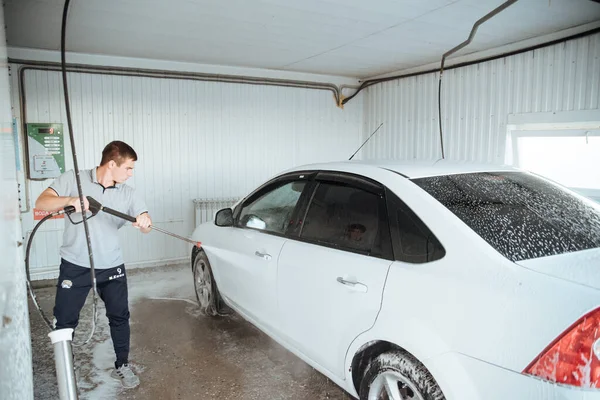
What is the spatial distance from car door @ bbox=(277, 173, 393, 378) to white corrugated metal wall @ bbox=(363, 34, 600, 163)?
11.7 feet

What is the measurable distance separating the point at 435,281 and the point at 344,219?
0.81 meters

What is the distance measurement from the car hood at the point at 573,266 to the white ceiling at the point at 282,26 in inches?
107

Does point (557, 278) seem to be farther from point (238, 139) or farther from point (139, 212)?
point (238, 139)

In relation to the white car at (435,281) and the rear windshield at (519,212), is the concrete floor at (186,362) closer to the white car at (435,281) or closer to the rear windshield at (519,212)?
the white car at (435,281)

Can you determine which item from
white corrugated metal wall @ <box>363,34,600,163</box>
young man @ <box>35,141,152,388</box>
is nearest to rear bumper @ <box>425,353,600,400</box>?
young man @ <box>35,141,152,388</box>

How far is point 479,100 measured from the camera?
5961 mm

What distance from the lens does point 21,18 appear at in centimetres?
423

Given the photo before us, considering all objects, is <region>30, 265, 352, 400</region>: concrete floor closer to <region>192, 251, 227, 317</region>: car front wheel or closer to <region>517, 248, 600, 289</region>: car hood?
<region>192, 251, 227, 317</region>: car front wheel

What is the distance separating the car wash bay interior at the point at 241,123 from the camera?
372cm

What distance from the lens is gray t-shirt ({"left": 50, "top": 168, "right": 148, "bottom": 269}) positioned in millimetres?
2943

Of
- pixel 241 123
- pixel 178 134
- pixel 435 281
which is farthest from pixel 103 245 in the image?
pixel 241 123

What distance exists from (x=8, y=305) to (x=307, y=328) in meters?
1.94

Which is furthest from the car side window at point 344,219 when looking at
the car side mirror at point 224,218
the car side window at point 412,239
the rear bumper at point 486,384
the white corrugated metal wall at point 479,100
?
the white corrugated metal wall at point 479,100

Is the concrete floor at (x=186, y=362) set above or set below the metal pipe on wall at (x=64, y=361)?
below
